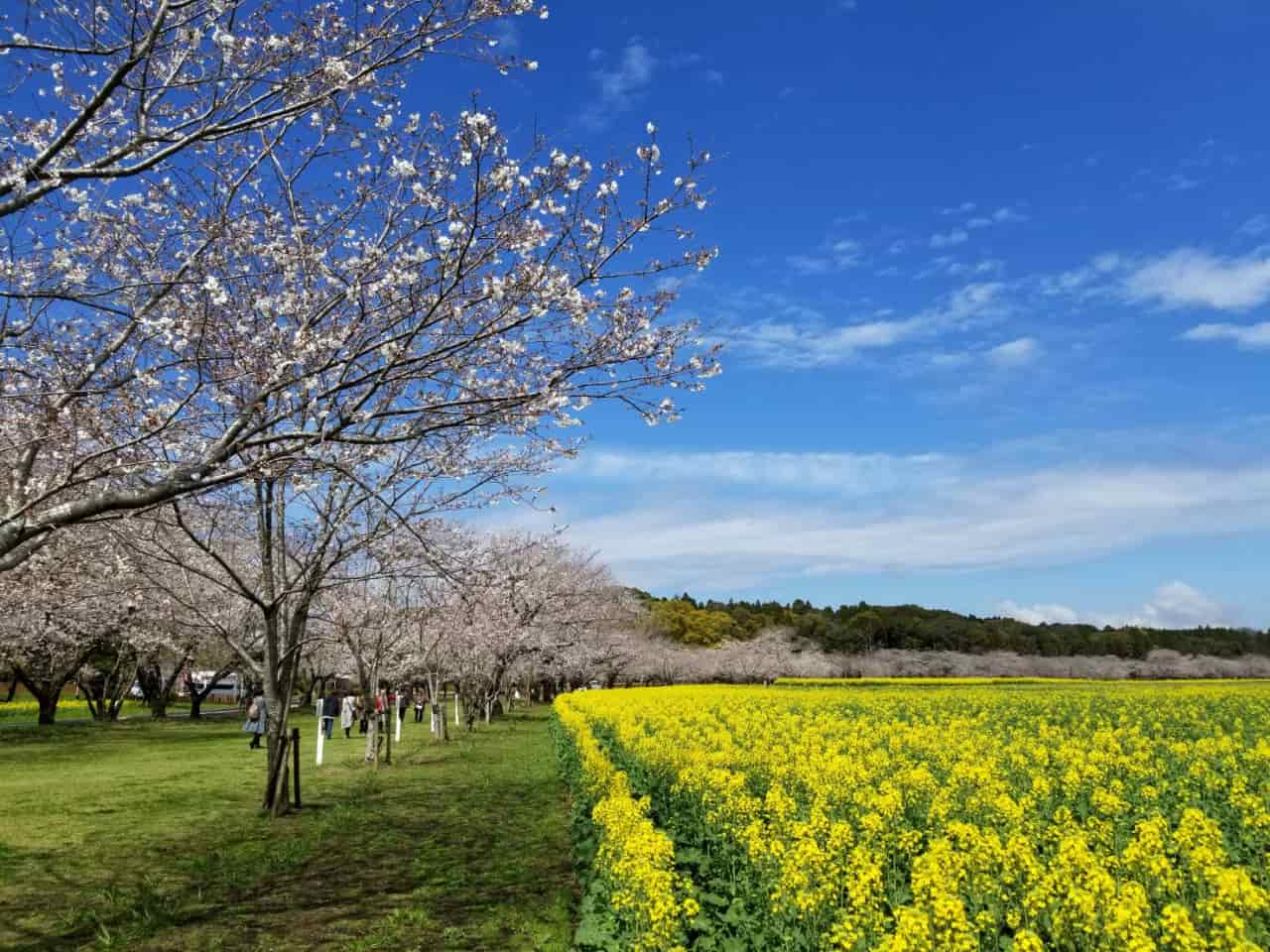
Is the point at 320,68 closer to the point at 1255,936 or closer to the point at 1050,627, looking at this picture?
the point at 1255,936

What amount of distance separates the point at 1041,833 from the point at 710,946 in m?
3.60

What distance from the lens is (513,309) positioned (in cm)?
698

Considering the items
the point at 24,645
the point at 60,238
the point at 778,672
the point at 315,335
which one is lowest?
the point at 778,672

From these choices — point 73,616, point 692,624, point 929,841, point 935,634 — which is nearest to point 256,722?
point 73,616

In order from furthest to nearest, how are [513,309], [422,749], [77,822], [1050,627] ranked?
[1050,627], [422,749], [77,822], [513,309]

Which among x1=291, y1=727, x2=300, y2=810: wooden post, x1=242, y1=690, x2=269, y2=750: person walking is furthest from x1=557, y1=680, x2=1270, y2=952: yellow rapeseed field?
x1=242, y1=690, x2=269, y2=750: person walking

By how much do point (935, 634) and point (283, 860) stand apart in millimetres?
87317

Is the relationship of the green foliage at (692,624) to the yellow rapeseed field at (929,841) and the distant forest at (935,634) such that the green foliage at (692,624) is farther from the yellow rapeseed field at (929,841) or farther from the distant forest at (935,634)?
the yellow rapeseed field at (929,841)

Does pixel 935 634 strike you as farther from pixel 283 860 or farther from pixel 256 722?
pixel 283 860

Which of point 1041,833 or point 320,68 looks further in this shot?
point 1041,833

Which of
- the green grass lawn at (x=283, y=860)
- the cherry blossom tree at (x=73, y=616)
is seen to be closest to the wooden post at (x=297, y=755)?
the green grass lawn at (x=283, y=860)

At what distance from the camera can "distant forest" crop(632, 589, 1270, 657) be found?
84.1 metres

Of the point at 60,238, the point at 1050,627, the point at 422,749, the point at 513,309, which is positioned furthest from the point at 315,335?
the point at 1050,627

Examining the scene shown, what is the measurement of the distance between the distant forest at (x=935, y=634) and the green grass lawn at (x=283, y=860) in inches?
2508
